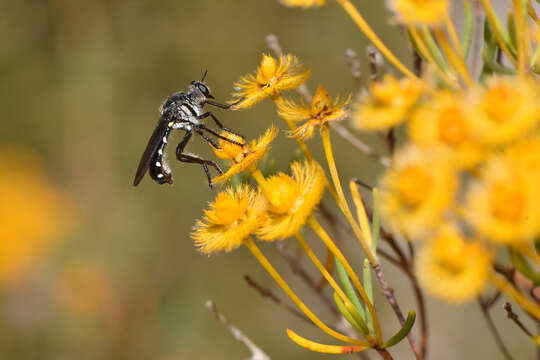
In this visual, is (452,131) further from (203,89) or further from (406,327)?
(203,89)

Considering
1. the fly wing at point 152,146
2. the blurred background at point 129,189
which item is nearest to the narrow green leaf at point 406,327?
the fly wing at point 152,146

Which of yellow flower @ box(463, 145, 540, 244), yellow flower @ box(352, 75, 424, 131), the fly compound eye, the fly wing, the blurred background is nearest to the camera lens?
yellow flower @ box(463, 145, 540, 244)

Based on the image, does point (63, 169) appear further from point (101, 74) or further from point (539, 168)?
point (539, 168)

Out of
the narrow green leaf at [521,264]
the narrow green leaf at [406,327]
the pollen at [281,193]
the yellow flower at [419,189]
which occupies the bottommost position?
the narrow green leaf at [406,327]

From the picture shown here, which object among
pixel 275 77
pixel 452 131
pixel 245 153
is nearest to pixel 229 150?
pixel 245 153

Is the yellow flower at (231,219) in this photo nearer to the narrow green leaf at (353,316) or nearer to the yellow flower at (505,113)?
the narrow green leaf at (353,316)

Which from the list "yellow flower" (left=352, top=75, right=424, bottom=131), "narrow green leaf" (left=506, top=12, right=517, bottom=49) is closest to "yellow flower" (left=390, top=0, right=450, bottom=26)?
"yellow flower" (left=352, top=75, right=424, bottom=131)

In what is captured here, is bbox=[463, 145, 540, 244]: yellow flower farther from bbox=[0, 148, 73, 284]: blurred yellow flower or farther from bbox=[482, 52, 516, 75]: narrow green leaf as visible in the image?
bbox=[0, 148, 73, 284]: blurred yellow flower

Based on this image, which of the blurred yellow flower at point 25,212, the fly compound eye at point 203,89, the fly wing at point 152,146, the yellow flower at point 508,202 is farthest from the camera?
the blurred yellow flower at point 25,212
